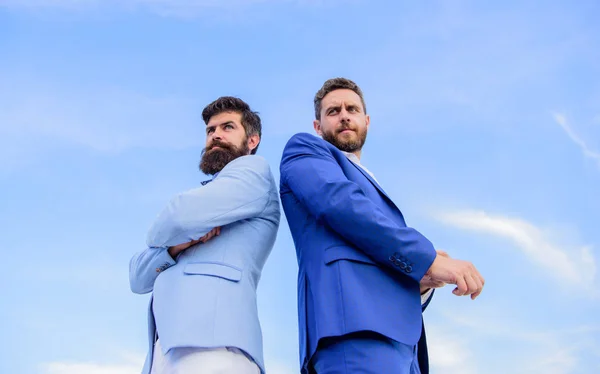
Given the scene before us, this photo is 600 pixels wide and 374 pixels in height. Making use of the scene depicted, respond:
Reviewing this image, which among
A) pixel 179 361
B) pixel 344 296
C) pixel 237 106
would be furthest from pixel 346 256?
pixel 237 106

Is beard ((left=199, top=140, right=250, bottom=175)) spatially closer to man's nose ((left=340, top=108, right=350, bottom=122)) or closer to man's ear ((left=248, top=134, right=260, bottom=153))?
man's ear ((left=248, top=134, right=260, bottom=153))

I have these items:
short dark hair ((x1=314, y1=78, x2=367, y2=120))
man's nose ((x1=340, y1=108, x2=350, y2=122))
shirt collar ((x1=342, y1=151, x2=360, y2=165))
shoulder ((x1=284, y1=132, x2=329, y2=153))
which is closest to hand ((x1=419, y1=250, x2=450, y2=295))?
shoulder ((x1=284, y1=132, x2=329, y2=153))

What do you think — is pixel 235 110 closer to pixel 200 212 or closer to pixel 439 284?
pixel 200 212

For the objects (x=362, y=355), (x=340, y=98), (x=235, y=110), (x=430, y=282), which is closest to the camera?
(x=362, y=355)

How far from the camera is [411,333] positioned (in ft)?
10.5

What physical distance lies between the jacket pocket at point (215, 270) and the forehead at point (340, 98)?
1.56 meters

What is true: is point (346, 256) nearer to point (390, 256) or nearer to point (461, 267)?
point (390, 256)

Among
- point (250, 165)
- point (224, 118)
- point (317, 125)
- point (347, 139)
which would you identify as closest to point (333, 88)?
point (317, 125)

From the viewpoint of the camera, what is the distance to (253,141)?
473 centimetres

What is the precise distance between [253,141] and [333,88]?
701mm

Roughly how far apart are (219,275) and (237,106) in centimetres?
163

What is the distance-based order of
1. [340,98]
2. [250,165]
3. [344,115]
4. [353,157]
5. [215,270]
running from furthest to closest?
[340,98], [344,115], [353,157], [250,165], [215,270]

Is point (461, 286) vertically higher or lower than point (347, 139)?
lower

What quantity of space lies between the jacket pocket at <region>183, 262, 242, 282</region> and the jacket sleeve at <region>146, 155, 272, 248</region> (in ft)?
0.51
